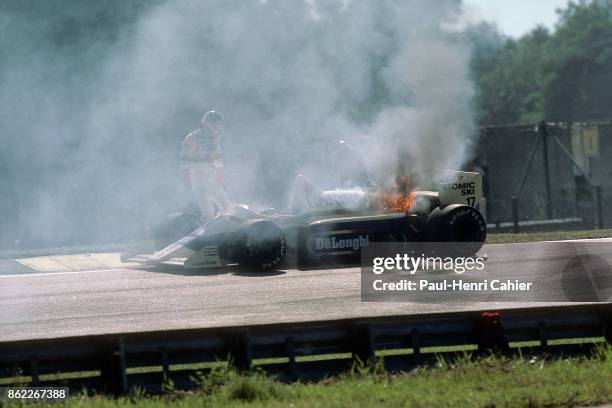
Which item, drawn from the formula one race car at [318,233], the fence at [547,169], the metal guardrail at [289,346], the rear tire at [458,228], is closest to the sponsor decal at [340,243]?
the formula one race car at [318,233]

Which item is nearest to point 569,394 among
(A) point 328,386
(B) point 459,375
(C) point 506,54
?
(B) point 459,375

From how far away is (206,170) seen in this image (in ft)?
55.5

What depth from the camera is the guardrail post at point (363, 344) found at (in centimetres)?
880

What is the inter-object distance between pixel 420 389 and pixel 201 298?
5.00 metres

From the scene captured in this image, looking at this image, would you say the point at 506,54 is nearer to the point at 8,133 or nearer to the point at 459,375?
the point at 8,133

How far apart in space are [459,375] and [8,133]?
13.2 metres

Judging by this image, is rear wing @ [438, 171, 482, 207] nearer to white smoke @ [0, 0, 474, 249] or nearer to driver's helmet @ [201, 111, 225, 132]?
white smoke @ [0, 0, 474, 249]

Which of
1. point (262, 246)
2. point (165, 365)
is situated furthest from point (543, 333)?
point (262, 246)

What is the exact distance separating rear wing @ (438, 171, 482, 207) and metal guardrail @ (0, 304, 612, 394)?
626 centimetres

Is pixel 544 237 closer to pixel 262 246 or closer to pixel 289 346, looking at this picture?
pixel 262 246

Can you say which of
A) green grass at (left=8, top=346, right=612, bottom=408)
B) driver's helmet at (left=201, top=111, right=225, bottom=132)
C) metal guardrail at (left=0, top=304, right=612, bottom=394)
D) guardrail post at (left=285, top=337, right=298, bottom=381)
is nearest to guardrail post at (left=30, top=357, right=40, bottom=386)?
metal guardrail at (left=0, top=304, right=612, bottom=394)

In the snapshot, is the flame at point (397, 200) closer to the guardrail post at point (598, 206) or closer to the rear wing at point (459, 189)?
the rear wing at point (459, 189)

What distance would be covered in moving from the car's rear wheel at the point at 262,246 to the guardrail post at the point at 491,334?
600 centimetres

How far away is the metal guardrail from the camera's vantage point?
8.35 m
